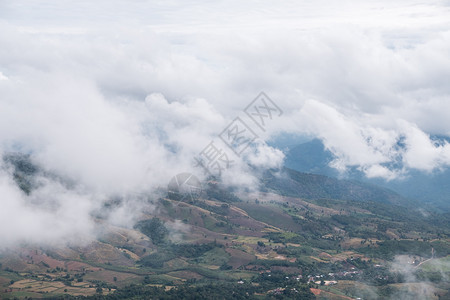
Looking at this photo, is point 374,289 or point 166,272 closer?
point 374,289

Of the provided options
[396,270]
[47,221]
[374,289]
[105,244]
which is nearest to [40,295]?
[105,244]

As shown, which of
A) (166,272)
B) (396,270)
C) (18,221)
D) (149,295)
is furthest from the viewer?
(18,221)

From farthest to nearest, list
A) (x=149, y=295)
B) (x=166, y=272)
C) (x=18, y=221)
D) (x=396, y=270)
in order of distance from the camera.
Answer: (x=18, y=221)
(x=166, y=272)
(x=396, y=270)
(x=149, y=295)

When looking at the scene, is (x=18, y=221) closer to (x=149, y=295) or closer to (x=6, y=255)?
(x=6, y=255)

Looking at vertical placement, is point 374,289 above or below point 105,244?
below

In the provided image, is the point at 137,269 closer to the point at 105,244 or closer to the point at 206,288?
the point at 105,244

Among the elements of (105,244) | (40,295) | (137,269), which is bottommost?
(40,295)

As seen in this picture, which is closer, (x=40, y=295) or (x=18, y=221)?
(x=40, y=295)

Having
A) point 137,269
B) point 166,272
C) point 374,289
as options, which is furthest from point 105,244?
A: point 374,289

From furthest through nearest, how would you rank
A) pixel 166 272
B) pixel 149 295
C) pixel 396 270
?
1. pixel 166 272
2. pixel 396 270
3. pixel 149 295
